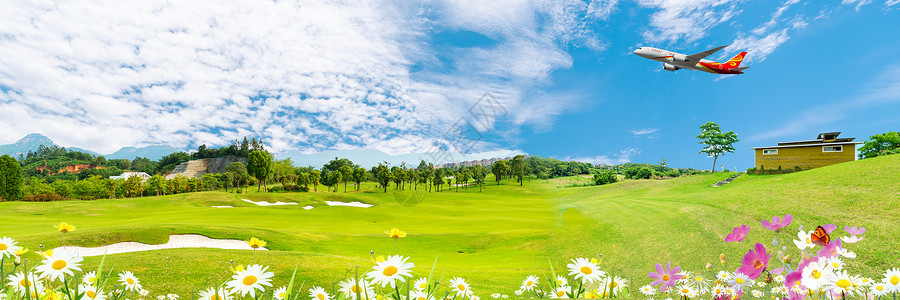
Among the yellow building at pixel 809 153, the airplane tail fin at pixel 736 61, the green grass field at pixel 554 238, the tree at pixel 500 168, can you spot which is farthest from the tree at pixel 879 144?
the tree at pixel 500 168

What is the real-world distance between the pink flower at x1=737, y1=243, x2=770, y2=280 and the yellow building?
43.0 metres

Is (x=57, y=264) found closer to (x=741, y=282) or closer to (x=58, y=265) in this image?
(x=58, y=265)

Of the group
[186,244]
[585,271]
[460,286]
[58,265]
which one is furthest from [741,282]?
[186,244]

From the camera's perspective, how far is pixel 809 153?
104ft

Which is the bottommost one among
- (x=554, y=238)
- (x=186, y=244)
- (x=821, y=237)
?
(x=186, y=244)

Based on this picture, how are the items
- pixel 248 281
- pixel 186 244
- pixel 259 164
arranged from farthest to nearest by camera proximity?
pixel 259 164 → pixel 186 244 → pixel 248 281

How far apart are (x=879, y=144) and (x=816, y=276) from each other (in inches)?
2501

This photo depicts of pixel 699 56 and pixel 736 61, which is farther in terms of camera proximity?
pixel 736 61

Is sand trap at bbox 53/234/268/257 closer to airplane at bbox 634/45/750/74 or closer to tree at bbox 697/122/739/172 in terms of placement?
airplane at bbox 634/45/750/74

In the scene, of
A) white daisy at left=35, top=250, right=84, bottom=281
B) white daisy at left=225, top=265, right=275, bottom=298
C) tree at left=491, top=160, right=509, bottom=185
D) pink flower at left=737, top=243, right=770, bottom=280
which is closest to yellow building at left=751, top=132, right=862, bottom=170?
tree at left=491, top=160, right=509, bottom=185

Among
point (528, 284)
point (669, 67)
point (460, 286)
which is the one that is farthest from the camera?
point (669, 67)

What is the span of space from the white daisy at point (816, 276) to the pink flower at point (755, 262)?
0.33 ft

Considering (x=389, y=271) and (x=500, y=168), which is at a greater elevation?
(x=500, y=168)

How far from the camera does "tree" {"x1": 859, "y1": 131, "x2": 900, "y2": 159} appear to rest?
126 ft
